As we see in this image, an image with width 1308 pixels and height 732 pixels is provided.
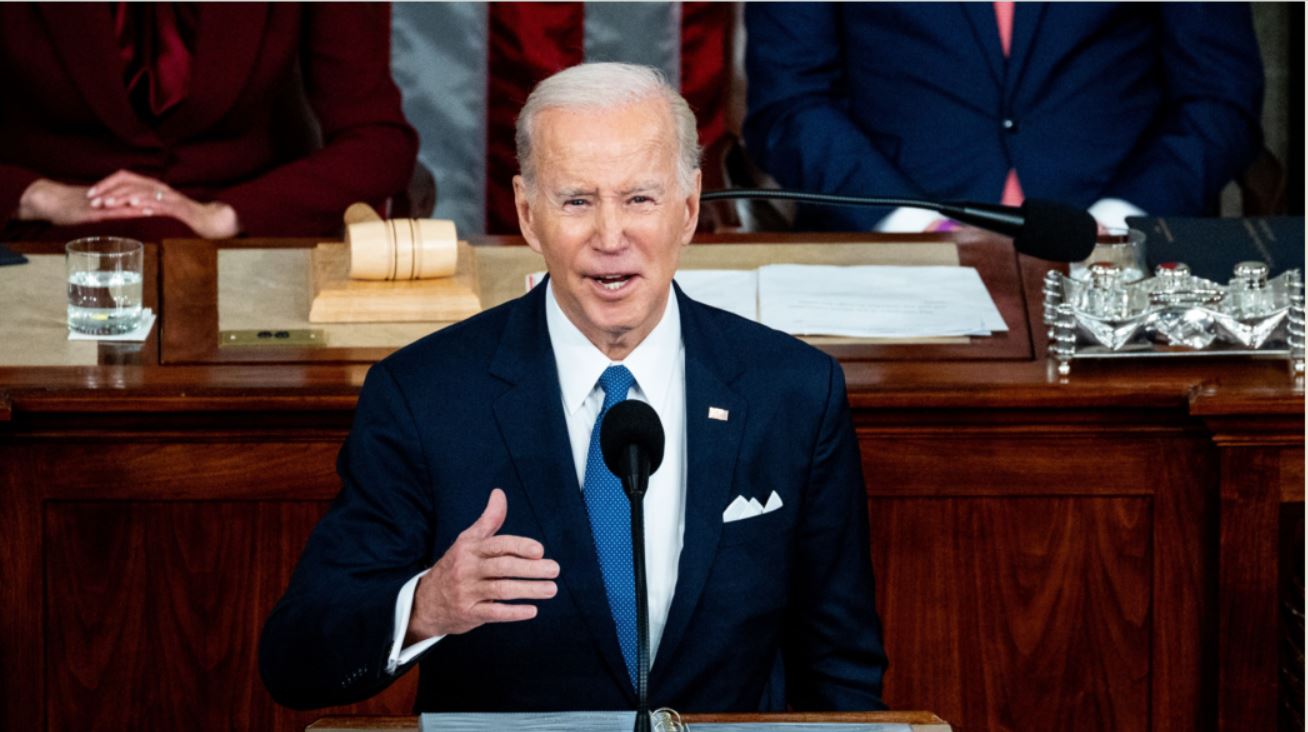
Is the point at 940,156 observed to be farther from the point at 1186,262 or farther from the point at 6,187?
the point at 6,187

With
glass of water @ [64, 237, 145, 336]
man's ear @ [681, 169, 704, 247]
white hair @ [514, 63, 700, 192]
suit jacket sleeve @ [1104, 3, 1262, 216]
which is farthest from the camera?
suit jacket sleeve @ [1104, 3, 1262, 216]

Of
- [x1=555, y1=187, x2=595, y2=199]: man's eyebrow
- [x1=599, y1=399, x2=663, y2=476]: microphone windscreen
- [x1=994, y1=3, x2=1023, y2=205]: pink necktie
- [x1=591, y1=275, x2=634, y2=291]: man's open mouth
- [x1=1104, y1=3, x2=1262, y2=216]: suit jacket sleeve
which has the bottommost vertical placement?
[x1=599, y1=399, x2=663, y2=476]: microphone windscreen

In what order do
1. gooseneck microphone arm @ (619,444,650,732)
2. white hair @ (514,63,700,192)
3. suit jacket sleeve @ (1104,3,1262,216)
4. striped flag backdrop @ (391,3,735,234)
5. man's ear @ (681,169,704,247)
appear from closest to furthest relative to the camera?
gooseneck microphone arm @ (619,444,650,732), white hair @ (514,63,700,192), man's ear @ (681,169,704,247), suit jacket sleeve @ (1104,3,1262,216), striped flag backdrop @ (391,3,735,234)

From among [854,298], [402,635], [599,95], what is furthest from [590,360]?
[854,298]

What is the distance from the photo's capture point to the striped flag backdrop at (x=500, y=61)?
456 cm

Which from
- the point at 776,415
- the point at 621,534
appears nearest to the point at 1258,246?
the point at 776,415

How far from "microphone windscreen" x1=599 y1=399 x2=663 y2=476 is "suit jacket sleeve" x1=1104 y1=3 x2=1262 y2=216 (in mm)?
2507

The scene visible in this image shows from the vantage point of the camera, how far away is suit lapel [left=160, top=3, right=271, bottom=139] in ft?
12.3

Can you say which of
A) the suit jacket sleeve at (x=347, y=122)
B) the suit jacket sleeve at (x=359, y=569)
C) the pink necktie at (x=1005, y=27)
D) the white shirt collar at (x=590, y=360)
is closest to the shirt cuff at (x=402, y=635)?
the suit jacket sleeve at (x=359, y=569)

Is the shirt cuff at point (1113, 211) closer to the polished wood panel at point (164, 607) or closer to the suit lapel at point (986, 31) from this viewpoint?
the suit lapel at point (986, 31)

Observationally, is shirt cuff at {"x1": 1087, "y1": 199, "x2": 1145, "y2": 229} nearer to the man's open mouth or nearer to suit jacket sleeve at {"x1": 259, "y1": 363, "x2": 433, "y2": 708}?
the man's open mouth

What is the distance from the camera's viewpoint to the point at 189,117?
3.78m

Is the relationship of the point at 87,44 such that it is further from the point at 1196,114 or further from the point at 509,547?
the point at 509,547

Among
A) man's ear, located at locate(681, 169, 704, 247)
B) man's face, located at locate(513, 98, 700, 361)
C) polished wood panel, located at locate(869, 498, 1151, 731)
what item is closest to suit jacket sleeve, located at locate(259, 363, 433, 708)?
man's face, located at locate(513, 98, 700, 361)
